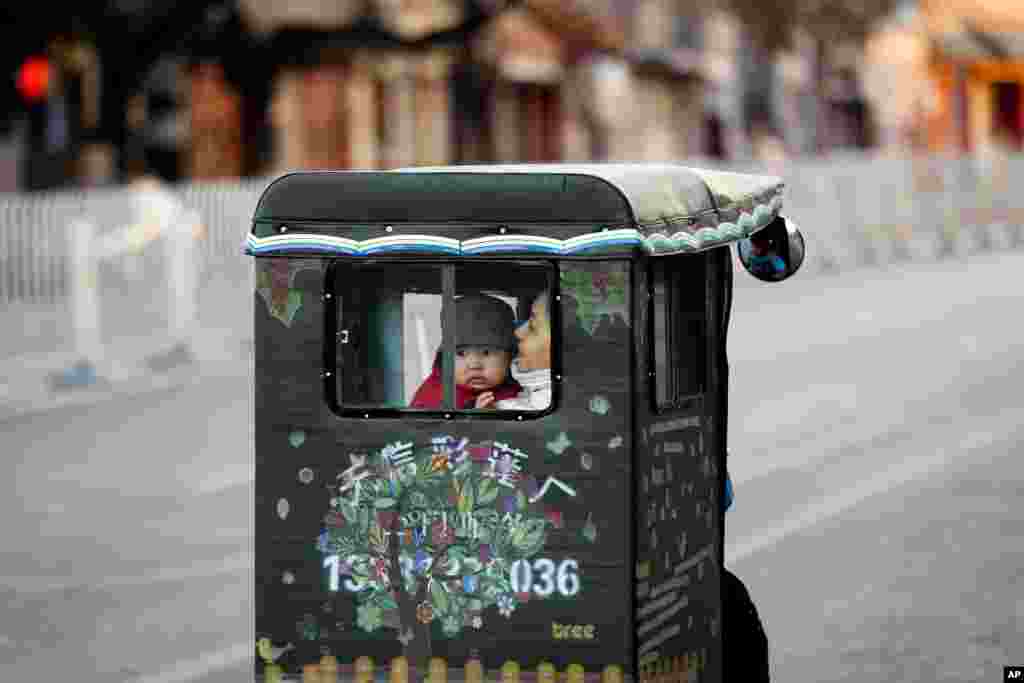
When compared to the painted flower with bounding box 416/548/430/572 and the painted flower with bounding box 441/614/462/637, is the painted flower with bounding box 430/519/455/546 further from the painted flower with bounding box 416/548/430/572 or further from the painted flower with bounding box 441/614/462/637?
the painted flower with bounding box 441/614/462/637

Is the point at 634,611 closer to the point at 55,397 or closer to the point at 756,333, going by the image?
the point at 55,397


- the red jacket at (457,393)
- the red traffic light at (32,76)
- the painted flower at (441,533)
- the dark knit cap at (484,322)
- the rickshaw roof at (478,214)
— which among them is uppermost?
the red traffic light at (32,76)

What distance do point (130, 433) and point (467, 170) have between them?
34.8ft

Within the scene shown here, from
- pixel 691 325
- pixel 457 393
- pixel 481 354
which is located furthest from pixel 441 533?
pixel 691 325

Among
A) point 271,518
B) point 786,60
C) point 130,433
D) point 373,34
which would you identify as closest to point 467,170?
point 271,518

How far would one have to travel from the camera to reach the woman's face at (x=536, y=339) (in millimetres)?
7336

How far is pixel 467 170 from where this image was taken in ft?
24.0

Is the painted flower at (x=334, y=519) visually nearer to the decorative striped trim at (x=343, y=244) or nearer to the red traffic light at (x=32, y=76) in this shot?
the decorative striped trim at (x=343, y=244)

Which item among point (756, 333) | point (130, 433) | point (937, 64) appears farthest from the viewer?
point (937, 64)

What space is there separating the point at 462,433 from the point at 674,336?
799 mm

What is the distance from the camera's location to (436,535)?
7.27 m

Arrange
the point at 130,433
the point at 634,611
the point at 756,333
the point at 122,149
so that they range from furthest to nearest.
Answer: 1. the point at 122,149
2. the point at 756,333
3. the point at 130,433
4. the point at 634,611

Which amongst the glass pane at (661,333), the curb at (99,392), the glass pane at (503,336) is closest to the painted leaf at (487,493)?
the glass pane at (503,336)

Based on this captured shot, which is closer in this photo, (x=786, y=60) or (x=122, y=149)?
(x=122, y=149)
